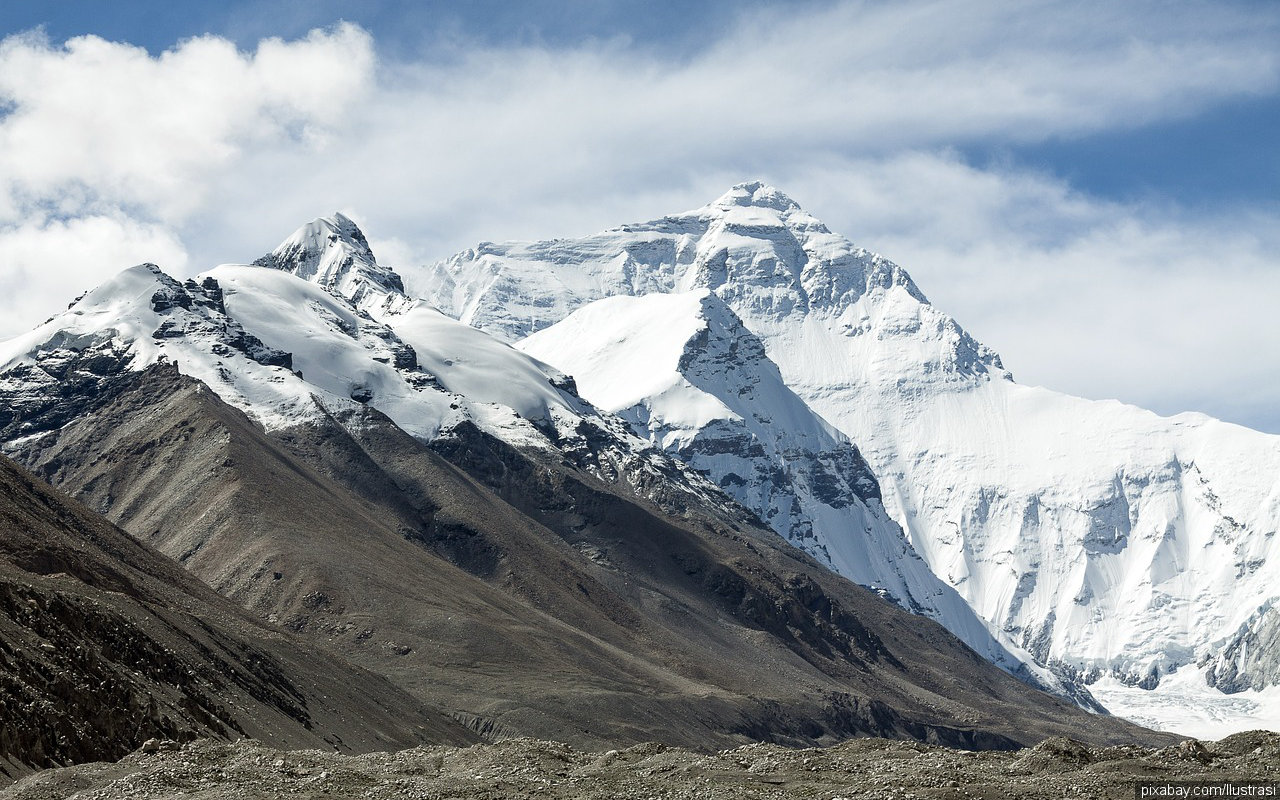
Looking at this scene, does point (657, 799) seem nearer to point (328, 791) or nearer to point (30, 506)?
point (328, 791)

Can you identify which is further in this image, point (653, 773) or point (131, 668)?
point (131, 668)

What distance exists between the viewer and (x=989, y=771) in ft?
230

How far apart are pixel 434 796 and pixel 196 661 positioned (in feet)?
239

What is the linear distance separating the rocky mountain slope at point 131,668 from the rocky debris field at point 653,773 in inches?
570

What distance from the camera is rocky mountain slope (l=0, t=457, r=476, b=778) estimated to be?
94250 millimetres

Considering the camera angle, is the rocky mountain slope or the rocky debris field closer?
the rocky debris field

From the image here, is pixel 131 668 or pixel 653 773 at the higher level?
pixel 653 773

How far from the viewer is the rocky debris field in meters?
65.8

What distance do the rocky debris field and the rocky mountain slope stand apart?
14.5 metres

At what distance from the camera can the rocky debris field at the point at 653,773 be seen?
216 feet

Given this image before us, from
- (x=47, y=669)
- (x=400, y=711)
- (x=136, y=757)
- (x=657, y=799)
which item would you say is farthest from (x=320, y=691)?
(x=657, y=799)

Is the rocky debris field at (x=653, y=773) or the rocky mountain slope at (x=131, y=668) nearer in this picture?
the rocky debris field at (x=653, y=773)

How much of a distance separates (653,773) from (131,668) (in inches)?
2192

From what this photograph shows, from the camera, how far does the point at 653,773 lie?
70.4m
